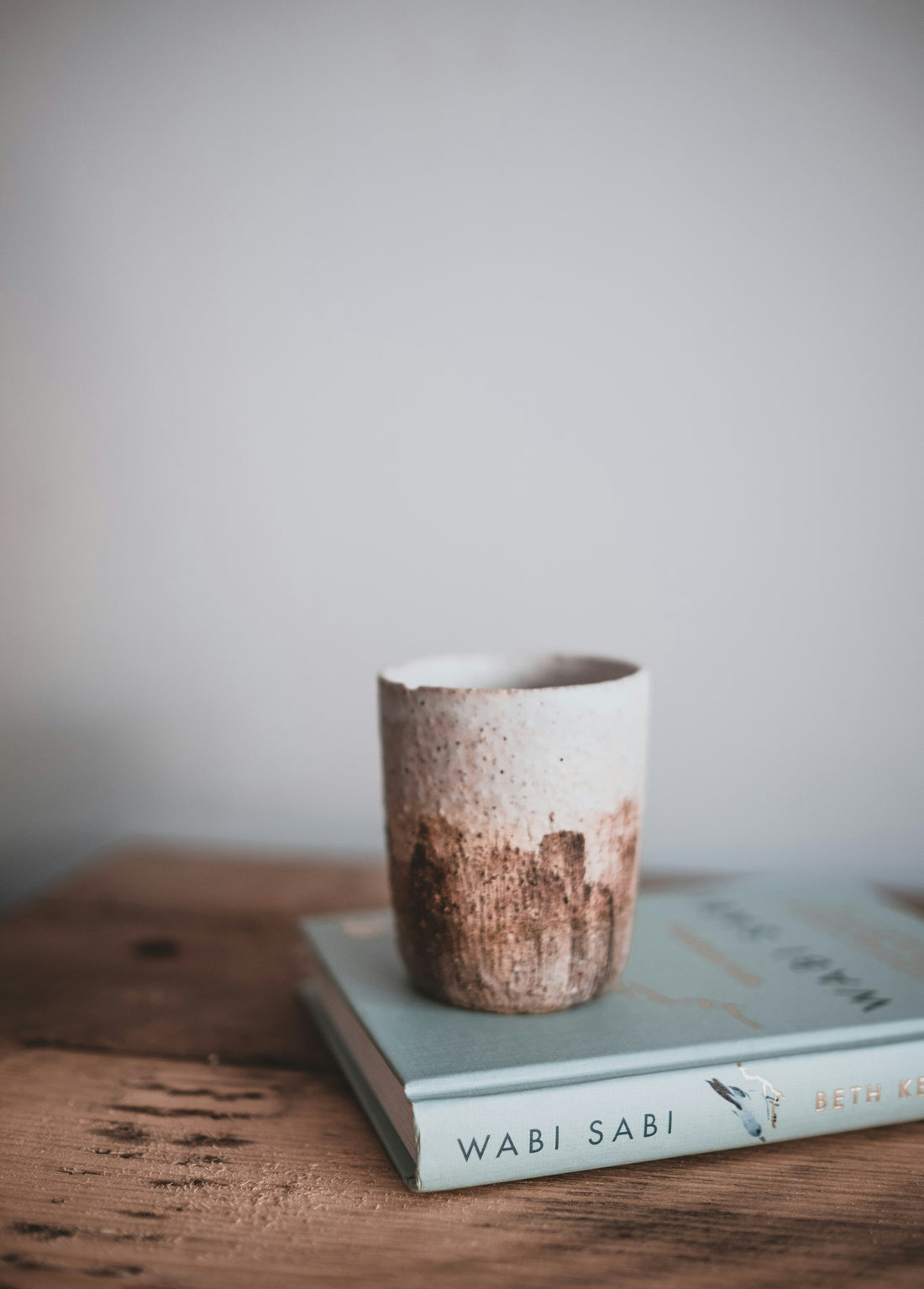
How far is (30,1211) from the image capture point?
0.40 meters

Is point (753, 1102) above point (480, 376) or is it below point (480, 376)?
below

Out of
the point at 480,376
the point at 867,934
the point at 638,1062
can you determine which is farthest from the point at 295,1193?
the point at 480,376

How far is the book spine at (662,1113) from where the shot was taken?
42 centimetres

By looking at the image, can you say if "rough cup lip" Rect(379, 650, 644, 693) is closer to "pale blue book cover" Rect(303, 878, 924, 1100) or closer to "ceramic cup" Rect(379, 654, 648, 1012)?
"ceramic cup" Rect(379, 654, 648, 1012)

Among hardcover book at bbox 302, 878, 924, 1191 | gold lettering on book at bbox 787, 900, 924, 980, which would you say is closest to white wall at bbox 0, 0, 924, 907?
gold lettering on book at bbox 787, 900, 924, 980

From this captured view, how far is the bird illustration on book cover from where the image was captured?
449mm

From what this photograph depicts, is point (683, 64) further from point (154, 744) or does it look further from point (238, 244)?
point (154, 744)

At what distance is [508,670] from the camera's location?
601mm

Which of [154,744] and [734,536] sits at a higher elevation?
[734,536]

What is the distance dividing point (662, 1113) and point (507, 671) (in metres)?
0.27

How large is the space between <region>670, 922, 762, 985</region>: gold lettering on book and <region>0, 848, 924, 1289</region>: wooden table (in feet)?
0.31

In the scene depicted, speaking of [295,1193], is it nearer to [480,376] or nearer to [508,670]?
[508,670]

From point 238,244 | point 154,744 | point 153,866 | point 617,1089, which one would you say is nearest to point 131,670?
point 154,744

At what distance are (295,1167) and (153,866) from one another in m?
0.52
